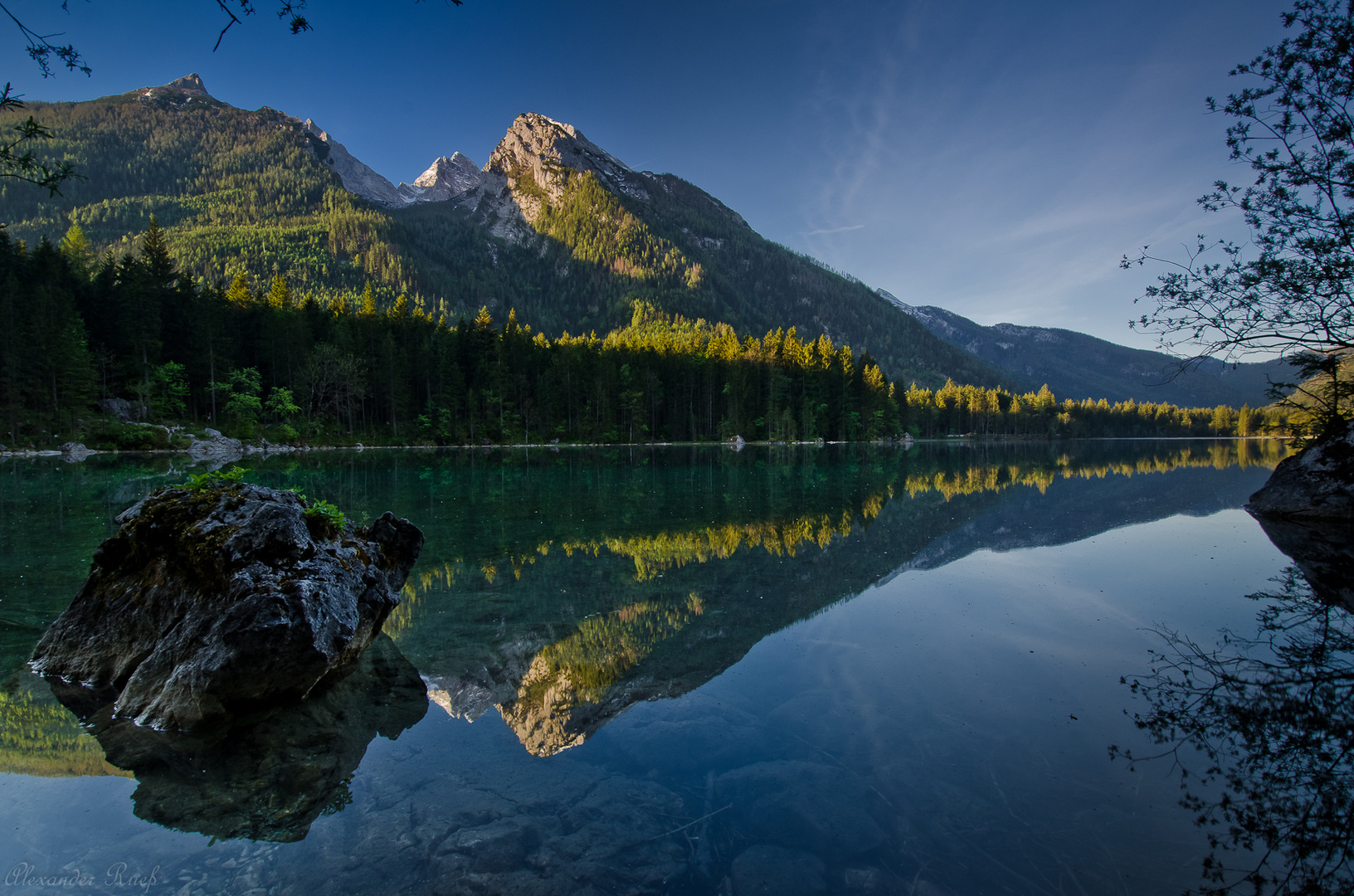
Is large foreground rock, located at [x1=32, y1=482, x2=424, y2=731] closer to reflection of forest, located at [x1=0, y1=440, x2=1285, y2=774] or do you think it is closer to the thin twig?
reflection of forest, located at [x1=0, y1=440, x2=1285, y2=774]

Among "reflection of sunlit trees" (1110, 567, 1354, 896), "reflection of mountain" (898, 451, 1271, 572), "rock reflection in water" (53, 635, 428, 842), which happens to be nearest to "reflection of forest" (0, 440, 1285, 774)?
"reflection of mountain" (898, 451, 1271, 572)

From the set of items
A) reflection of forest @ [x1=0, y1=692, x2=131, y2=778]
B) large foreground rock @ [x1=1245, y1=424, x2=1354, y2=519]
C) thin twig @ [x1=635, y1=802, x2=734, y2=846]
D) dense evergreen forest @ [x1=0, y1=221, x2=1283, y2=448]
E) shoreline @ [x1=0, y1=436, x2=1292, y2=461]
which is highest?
dense evergreen forest @ [x1=0, y1=221, x2=1283, y2=448]

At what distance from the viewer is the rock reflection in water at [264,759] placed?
14.0ft

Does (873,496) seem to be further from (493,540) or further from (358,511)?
(358,511)

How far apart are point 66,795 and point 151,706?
45.7 inches

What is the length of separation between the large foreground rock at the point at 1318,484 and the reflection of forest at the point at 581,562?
2.72 meters

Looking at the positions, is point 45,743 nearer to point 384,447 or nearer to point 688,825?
point 688,825

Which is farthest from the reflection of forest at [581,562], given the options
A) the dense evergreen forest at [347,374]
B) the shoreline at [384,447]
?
the shoreline at [384,447]

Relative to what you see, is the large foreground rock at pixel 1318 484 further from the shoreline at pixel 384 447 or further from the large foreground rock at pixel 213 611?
the large foreground rock at pixel 213 611

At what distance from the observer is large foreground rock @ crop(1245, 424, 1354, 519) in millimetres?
16625

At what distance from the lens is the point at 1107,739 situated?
5.36 meters

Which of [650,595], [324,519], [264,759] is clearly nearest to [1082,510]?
[650,595]

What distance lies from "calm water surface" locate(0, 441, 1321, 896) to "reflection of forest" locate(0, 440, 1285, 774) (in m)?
0.07

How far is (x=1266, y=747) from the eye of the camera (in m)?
5.09
